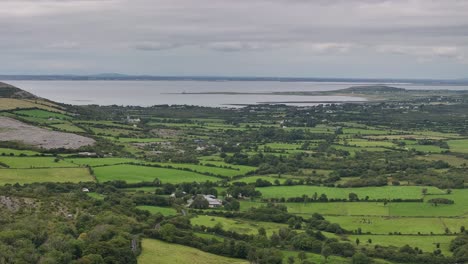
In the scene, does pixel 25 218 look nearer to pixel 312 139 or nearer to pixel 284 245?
pixel 284 245

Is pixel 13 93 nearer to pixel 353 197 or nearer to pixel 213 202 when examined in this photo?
pixel 213 202

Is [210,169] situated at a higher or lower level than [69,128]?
lower

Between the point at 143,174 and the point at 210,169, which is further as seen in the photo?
the point at 210,169

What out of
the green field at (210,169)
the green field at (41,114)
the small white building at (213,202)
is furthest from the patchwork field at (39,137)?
the small white building at (213,202)

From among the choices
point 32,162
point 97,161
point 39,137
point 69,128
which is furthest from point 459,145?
point 32,162

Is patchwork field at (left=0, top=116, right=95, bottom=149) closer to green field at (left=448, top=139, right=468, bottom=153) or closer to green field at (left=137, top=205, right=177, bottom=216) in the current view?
green field at (left=137, top=205, right=177, bottom=216)

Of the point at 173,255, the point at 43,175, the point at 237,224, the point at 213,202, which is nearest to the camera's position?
the point at 173,255
